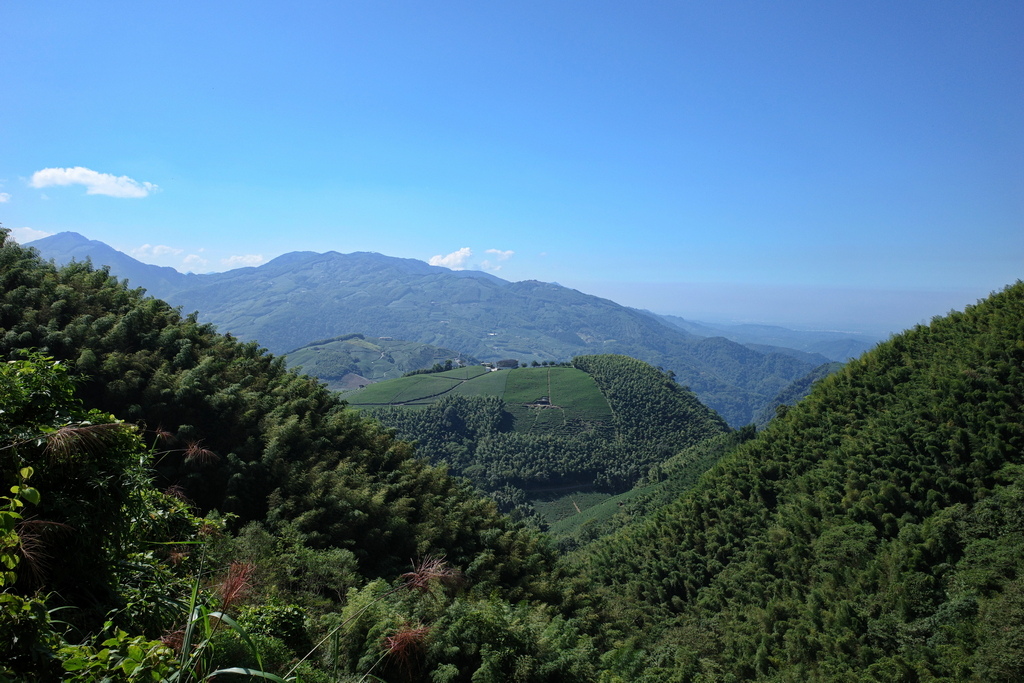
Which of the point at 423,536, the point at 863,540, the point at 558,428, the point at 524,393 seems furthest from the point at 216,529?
the point at 524,393

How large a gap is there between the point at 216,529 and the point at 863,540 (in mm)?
31735

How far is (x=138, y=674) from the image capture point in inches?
139

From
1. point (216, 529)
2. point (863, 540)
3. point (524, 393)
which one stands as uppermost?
point (216, 529)

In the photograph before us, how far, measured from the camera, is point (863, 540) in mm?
27188

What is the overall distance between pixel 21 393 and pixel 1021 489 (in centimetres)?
3564

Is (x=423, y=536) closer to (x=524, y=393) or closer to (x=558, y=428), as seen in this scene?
(x=558, y=428)

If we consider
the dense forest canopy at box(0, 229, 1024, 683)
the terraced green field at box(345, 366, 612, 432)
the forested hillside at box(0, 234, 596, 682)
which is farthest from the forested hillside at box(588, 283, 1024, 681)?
the terraced green field at box(345, 366, 612, 432)

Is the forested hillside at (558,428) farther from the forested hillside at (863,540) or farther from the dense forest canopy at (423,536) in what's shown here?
the dense forest canopy at (423,536)

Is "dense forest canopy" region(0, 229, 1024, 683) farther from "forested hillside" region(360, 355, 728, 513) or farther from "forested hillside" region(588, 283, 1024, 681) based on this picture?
"forested hillside" region(360, 355, 728, 513)

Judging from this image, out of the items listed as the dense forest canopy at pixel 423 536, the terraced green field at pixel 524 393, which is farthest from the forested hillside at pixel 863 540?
the terraced green field at pixel 524 393

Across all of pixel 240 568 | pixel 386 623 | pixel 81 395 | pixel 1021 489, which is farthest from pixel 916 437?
pixel 81 395

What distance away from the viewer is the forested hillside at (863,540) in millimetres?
20047

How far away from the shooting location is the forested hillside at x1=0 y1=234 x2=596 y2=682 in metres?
5.06

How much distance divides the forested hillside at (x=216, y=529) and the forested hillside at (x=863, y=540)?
5558mm
